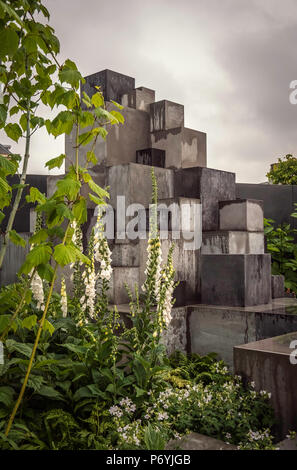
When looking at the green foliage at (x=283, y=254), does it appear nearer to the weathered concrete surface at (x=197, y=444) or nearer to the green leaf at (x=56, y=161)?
the weathered concrete surface at (x=197, y=444)

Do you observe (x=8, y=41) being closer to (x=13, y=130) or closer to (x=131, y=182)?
(x=13, y=130)

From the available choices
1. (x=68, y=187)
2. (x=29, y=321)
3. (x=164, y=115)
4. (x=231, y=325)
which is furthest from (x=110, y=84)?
(x=29, y=321)

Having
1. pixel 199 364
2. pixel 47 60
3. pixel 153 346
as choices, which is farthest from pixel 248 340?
pixel 47 60

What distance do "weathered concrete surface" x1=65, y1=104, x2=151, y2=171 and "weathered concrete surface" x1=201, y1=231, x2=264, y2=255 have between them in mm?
1851

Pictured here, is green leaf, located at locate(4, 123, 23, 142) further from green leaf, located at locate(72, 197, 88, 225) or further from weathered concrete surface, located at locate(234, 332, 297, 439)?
weathered concrete surface, located at locate(234, 332, 297, 439)

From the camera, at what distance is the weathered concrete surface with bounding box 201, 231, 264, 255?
6355 mm

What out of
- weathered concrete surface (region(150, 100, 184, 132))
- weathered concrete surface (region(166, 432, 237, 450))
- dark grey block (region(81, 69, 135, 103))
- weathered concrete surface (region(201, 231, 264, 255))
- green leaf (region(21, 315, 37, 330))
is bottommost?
weathered concrete surface (region(166, 432, 237, 450))

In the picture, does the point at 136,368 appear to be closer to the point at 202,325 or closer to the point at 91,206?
the point at 202,325

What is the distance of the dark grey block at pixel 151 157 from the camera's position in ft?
23.7

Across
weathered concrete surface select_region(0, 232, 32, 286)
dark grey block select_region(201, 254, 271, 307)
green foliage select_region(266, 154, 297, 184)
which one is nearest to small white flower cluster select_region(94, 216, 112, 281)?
dark grey block select_region(201, 254, 271, 307)

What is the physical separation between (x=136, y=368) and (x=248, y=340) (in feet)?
7.40

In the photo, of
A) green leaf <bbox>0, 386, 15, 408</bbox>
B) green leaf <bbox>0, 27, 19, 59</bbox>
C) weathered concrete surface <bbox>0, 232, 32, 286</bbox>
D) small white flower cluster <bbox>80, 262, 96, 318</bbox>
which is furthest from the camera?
weathered concrete surface <bbox>0, 232, 32, 286</bbox>

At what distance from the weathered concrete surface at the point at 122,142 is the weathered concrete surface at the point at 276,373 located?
157 inches

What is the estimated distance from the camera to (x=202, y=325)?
565 cm
